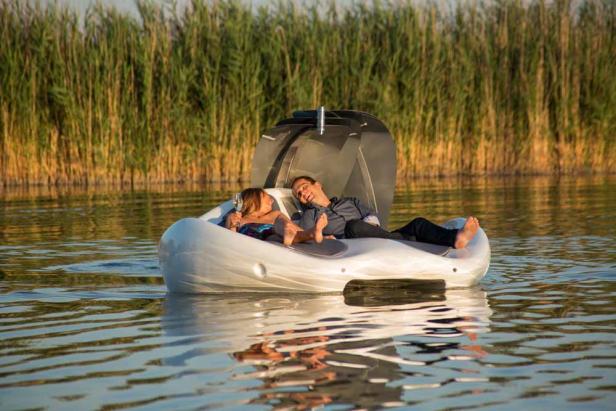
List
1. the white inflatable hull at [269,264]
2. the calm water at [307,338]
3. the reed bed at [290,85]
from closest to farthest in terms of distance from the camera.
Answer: the calm water at [307,338]
the white inflatable hull at [269,264]
the reed bed at [290,85]

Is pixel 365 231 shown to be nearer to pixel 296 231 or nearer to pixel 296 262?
pixel 296 231

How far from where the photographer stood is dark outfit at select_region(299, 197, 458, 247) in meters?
8.70

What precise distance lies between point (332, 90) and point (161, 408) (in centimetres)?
1544

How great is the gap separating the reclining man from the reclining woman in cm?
25

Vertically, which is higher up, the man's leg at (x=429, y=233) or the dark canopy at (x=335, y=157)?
the dark canopy at (x=335, y=157)

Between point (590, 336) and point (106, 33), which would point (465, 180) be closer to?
point (106, 33)

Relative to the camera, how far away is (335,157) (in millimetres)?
10109

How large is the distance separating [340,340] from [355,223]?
2805mm

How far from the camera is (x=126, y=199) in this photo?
647 inches

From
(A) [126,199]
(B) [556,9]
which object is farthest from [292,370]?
(B) [556,9]

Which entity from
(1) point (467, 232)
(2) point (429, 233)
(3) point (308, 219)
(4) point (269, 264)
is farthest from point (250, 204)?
(1) point (467, 232)

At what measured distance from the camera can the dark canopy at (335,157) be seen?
33.1 feet

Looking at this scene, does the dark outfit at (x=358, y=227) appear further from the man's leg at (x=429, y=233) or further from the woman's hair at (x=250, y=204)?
the woman's hair at (x=250, y=204)

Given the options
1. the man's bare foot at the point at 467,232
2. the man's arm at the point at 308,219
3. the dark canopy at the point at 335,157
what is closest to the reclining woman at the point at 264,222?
the man's arm at the point at 308,219
